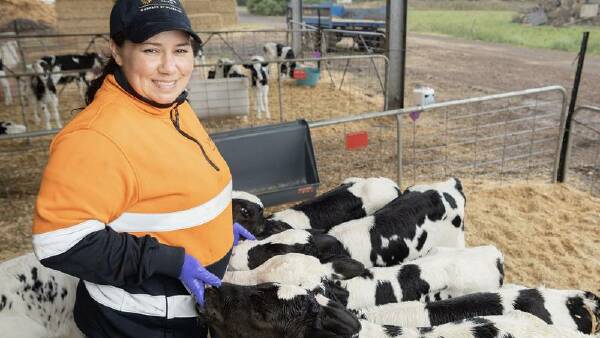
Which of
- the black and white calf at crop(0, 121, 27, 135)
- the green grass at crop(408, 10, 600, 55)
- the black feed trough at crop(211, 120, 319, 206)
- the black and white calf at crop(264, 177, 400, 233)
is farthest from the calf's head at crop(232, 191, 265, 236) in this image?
the green grass at crop(408, 10, 600, 55)

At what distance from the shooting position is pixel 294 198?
5.57m

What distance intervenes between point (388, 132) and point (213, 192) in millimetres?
7553

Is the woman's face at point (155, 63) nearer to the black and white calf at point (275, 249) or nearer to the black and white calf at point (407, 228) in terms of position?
the black and white calf at point (275, 249)

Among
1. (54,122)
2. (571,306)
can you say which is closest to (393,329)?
(571,306)

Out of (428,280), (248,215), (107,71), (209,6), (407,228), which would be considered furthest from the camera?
(209,6)

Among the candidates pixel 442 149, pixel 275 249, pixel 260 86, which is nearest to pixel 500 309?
pixel 275 249

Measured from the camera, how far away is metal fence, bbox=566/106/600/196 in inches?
259

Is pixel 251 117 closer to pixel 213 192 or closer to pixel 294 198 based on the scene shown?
pixel 294 198

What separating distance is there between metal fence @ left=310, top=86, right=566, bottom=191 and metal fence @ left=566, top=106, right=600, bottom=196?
276 millimetres

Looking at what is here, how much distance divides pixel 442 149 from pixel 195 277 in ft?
22.8

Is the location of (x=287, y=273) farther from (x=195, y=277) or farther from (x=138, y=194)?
(x=138, y=194)

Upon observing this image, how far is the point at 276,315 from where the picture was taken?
Answer: 2.37m

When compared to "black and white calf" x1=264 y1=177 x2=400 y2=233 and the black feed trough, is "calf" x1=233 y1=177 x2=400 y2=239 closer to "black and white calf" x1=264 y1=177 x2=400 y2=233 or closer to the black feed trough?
"black and white calf" x1=264 y1=177 x2=400 y2=233

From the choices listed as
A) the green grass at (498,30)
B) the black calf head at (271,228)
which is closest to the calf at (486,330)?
the black calf head at (271,228)
